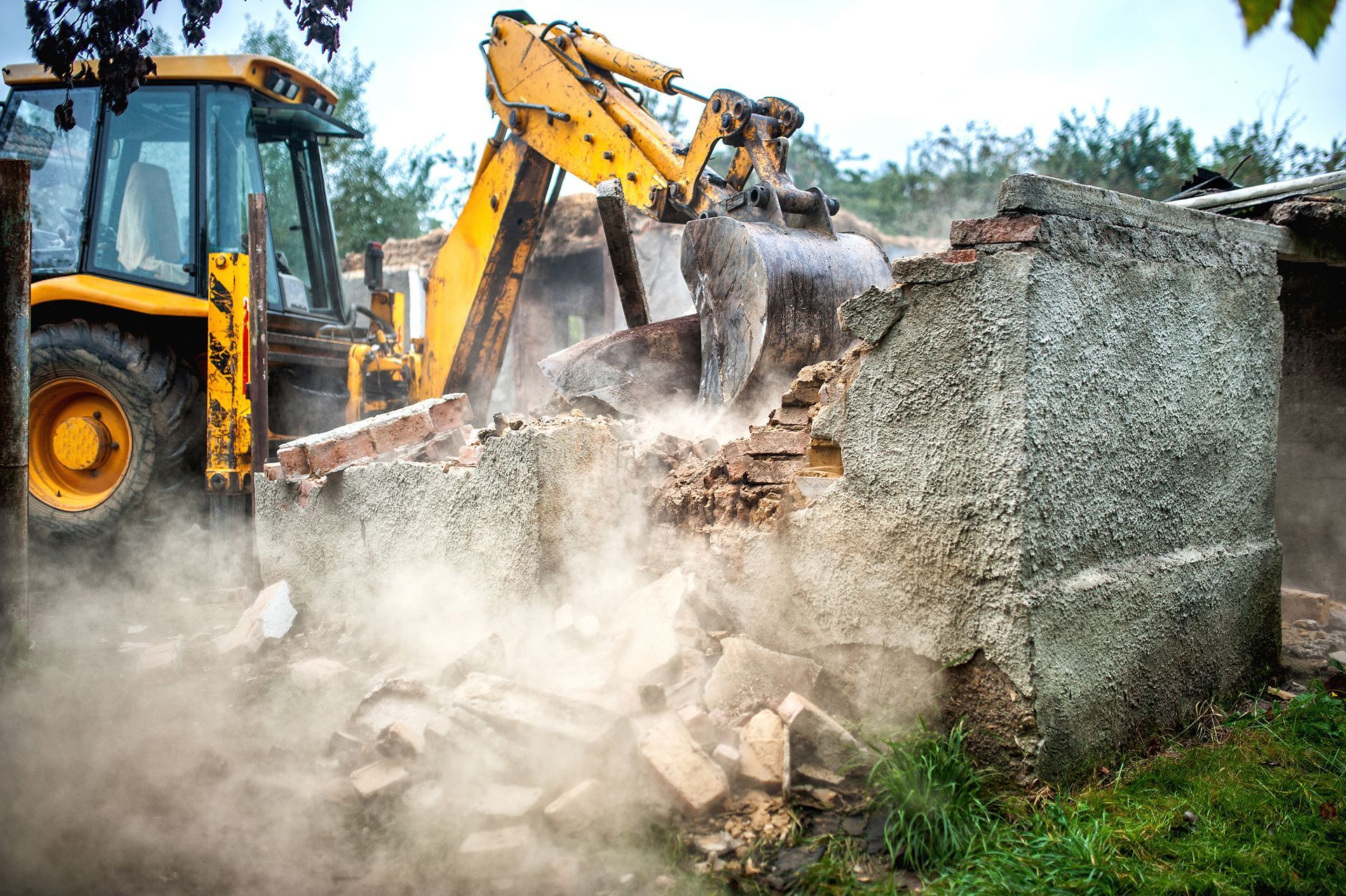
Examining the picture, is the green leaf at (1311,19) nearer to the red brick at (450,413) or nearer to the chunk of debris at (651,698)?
the chunk of debris at (651,698)

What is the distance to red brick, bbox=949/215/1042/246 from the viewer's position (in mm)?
2404

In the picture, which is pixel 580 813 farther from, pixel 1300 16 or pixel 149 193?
pixel 149 193

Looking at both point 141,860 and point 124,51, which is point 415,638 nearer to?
point 141,860

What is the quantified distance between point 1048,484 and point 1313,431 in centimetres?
275

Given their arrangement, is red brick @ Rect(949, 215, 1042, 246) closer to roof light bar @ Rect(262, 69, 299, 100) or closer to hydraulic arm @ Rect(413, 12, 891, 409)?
hydraulic arm @ Rect(413, 12, 891, 409)

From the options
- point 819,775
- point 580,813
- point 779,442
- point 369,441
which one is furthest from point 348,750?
point 779,442

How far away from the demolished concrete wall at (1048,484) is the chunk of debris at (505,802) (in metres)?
0.93

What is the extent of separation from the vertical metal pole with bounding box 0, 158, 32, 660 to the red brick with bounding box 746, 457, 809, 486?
102 inches

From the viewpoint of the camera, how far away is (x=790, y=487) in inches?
117

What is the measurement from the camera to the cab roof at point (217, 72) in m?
5.59

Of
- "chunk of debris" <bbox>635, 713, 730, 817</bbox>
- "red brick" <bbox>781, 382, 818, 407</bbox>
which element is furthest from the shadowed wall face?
"chunk of debris" <bbox>635, 713, 730, 817</bbox>

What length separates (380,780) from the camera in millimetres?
2721

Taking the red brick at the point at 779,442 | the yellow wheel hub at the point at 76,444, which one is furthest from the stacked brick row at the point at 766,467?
the yellow wheel hub at the point at 76,444

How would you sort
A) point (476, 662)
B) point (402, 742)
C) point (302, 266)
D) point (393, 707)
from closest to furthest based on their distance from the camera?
point (402, 742), point (393, 707), point (476, 662), point (302, 266)
